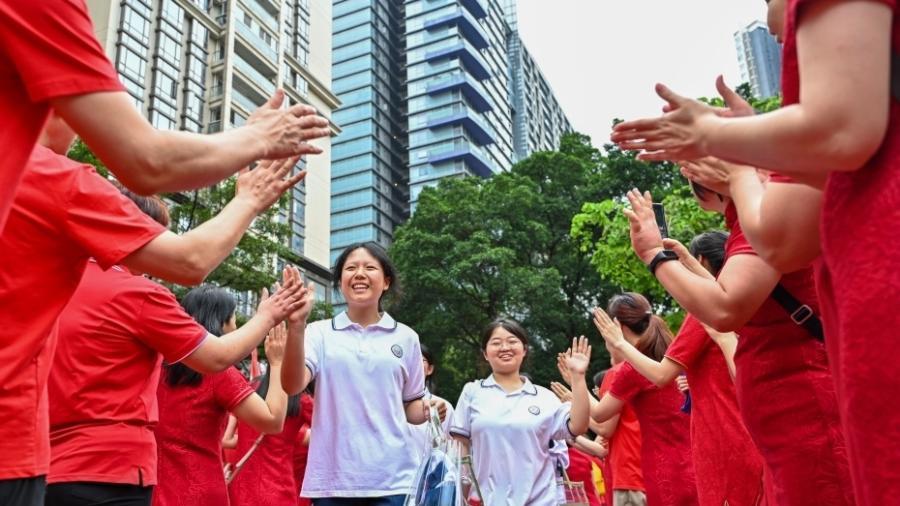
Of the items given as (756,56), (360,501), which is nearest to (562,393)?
(360,501)

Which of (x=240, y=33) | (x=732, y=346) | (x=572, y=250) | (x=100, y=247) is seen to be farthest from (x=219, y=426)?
(x=240, y=33)

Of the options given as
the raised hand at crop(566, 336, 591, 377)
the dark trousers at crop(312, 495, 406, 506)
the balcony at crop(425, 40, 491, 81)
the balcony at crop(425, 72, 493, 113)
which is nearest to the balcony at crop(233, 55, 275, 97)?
the balcony at crop(425, 72, 493, 113)

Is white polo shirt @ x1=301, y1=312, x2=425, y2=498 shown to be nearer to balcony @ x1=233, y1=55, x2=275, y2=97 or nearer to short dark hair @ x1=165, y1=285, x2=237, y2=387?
short dark hair @ x1=165, y1=285, x2=237, y2=387

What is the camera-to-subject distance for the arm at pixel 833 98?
1.21m

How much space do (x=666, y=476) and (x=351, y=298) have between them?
Answer: 93.4 inches

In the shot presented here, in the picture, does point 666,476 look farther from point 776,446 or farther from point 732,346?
point 776,446

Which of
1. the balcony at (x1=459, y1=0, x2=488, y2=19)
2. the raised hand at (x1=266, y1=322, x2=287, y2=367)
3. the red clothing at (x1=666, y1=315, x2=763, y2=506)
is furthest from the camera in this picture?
the balcony at (x1=459, y1=0, x2=488, y2=19)

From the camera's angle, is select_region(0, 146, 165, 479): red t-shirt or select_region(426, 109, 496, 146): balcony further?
select_region(426, 109, 496, 146): balcony

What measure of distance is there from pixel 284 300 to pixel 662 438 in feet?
9.43

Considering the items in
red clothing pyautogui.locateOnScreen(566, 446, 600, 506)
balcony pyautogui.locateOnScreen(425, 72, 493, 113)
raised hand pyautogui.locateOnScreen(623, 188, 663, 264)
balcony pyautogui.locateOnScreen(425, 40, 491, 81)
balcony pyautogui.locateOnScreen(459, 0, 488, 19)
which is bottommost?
red clothing pyautogui.locateOnScreen(566, 446, 600, 506)

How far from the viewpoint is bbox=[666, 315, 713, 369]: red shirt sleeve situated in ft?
11.8

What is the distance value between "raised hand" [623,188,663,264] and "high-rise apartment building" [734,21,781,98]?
5168 centimetres

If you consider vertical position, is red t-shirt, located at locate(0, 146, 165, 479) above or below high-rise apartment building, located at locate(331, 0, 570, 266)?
below

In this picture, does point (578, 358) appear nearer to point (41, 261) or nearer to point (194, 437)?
point (194, 437)
